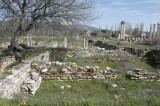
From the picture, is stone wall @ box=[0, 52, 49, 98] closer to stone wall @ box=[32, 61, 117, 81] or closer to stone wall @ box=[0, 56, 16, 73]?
stone wall @ box=[32, 61, 117, 81]

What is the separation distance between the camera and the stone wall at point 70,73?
6496 mm

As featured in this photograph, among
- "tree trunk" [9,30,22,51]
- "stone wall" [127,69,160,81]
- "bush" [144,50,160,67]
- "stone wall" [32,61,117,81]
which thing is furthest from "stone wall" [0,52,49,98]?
"bush" [144,50,160,67]

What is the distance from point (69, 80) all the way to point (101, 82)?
1.51m

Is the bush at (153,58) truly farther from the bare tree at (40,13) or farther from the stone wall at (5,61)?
the stone wall at (5,61)

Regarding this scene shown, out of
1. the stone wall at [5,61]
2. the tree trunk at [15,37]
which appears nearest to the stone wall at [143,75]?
the stone wall at [5,61]

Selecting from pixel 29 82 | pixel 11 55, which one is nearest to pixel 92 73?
pixel 29 82

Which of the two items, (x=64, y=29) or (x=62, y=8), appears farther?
(x=64, y=29)

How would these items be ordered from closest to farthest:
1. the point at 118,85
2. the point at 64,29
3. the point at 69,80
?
the point at 118,85 → the point at 69,80 → the point at 64,29

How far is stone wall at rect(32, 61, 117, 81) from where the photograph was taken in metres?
6.50

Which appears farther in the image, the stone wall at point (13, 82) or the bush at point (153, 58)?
the bush at point (153, 58)

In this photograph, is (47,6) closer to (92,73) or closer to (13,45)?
(13,45)

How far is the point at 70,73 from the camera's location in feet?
21.4

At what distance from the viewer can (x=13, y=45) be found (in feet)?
27.9

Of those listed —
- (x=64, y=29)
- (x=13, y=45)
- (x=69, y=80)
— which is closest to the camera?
(x=69, y=80)
